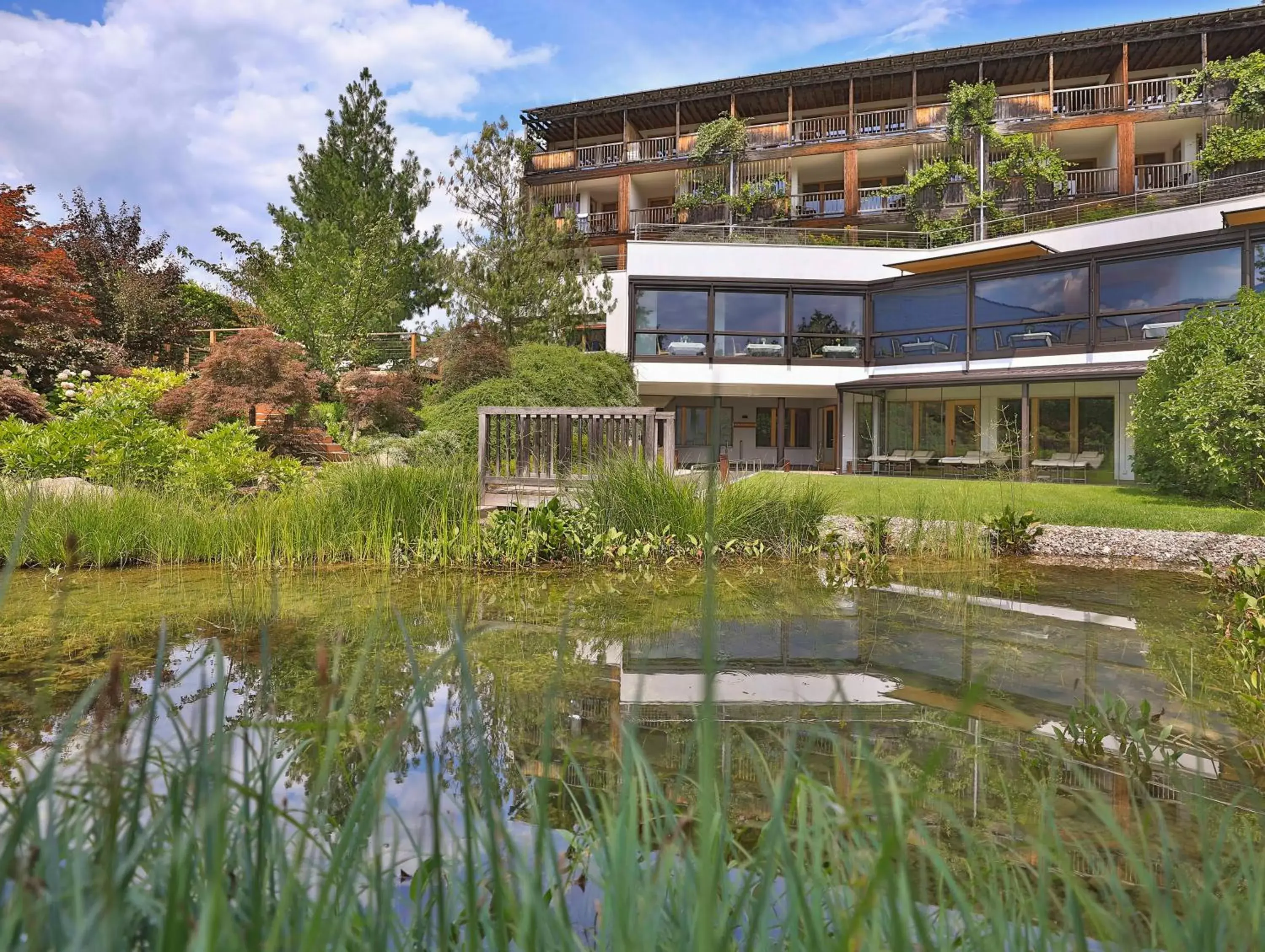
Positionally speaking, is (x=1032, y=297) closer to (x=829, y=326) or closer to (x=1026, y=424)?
(x=1026, y=424)

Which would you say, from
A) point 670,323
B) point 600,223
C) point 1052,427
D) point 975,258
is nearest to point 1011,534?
point 1052,427

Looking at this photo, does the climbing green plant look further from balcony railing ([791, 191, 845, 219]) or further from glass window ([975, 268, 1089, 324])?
balcony railing ([791, 191, 845, 219])

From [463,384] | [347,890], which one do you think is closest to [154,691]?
[347,890]

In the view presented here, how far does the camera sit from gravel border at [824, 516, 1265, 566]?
22.5 feet

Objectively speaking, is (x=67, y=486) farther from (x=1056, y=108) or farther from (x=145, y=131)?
(x=145, y=131)

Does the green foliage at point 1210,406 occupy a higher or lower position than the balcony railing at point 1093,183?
lower

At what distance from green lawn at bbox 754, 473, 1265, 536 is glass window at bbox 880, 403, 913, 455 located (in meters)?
6.72

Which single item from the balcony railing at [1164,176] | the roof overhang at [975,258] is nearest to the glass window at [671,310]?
the roof overhang at [975,258]

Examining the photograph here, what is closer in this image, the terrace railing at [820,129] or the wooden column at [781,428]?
the wooden column at [781,428]

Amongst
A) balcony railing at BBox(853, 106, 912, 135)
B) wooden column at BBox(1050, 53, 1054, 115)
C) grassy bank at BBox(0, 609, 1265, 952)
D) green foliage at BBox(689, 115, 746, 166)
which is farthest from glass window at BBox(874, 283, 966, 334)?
grassy bank at BBox(0, 609, 1265, 952)

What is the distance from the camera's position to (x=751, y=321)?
20.2 m

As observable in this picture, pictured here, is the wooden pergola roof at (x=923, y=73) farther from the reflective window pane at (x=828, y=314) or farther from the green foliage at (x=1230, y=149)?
the reflective window pane at (x=828, y=314)

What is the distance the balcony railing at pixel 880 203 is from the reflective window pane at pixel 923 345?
239 inches

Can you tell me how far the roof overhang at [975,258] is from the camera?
1731 centimetres
